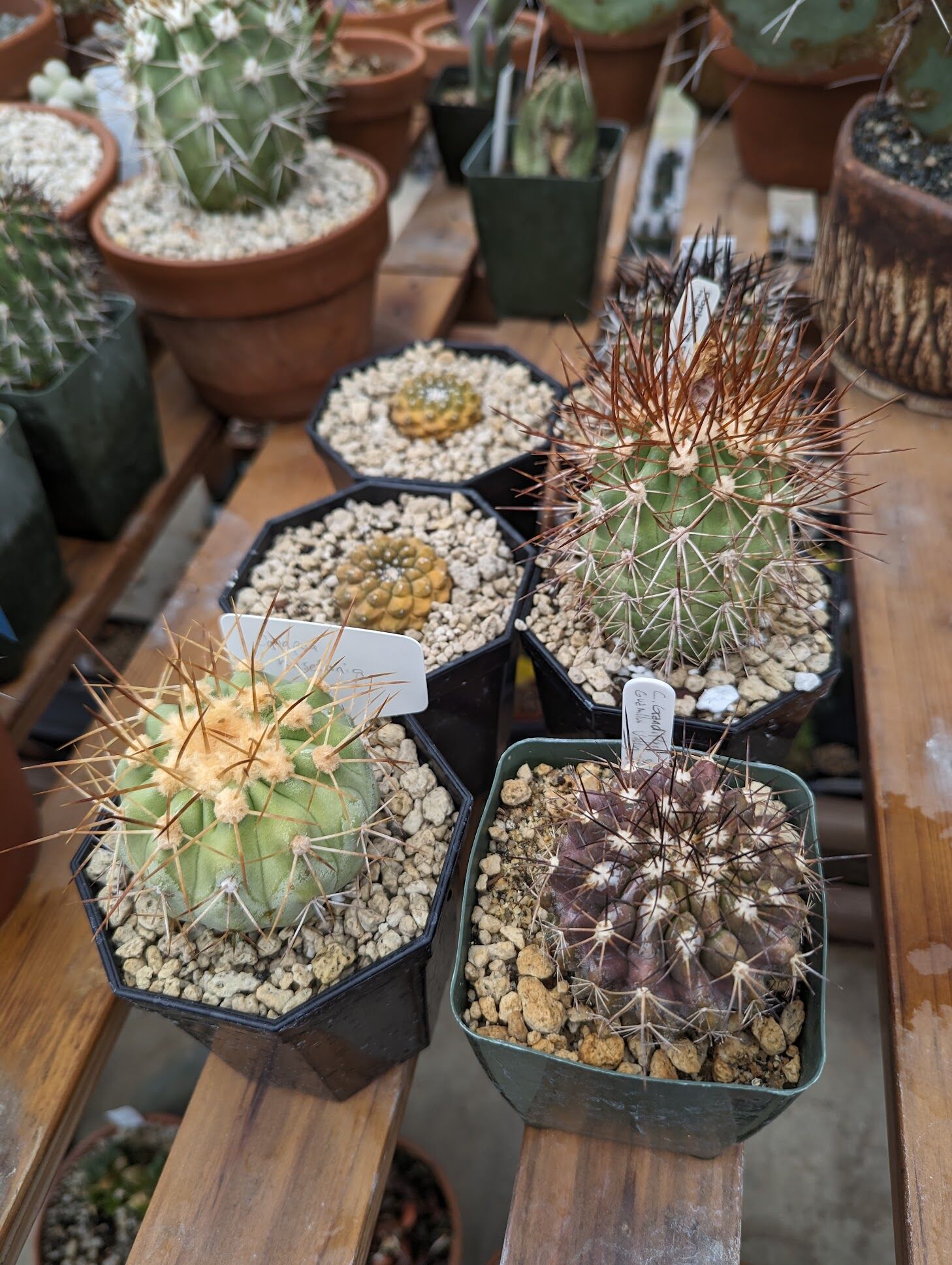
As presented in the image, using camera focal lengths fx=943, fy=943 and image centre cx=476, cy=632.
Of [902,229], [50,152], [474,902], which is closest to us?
[474,902]

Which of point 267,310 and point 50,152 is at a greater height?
point 50,152

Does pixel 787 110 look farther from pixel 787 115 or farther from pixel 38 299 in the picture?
pixel 38 299

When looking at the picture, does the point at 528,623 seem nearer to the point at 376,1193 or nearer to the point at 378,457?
the point at 378,457

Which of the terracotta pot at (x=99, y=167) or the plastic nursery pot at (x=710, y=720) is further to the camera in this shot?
the terracotta pot at (x=99, y=167)

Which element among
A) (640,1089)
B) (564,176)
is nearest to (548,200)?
(564,176)

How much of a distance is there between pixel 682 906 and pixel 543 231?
1.26 meters

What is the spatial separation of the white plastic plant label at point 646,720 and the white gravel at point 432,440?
0.47 metres

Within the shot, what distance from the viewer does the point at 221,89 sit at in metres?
1.26

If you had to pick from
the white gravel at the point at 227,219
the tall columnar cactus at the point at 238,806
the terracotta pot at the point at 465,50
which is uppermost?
the terracotta pot at the point at 465,50

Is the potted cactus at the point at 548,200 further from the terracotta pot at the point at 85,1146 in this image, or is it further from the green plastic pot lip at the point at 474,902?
the terracotta pot at the point at 85,1146

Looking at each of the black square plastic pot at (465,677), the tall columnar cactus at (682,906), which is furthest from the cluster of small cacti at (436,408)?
the tall columnar cactus at (682,906)

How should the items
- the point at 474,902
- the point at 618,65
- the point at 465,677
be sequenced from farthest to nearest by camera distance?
the point at 618,65, the point at 465,677, the point at 474,902

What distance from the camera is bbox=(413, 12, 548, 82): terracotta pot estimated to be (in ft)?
6.59

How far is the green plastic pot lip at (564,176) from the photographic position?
149cm
